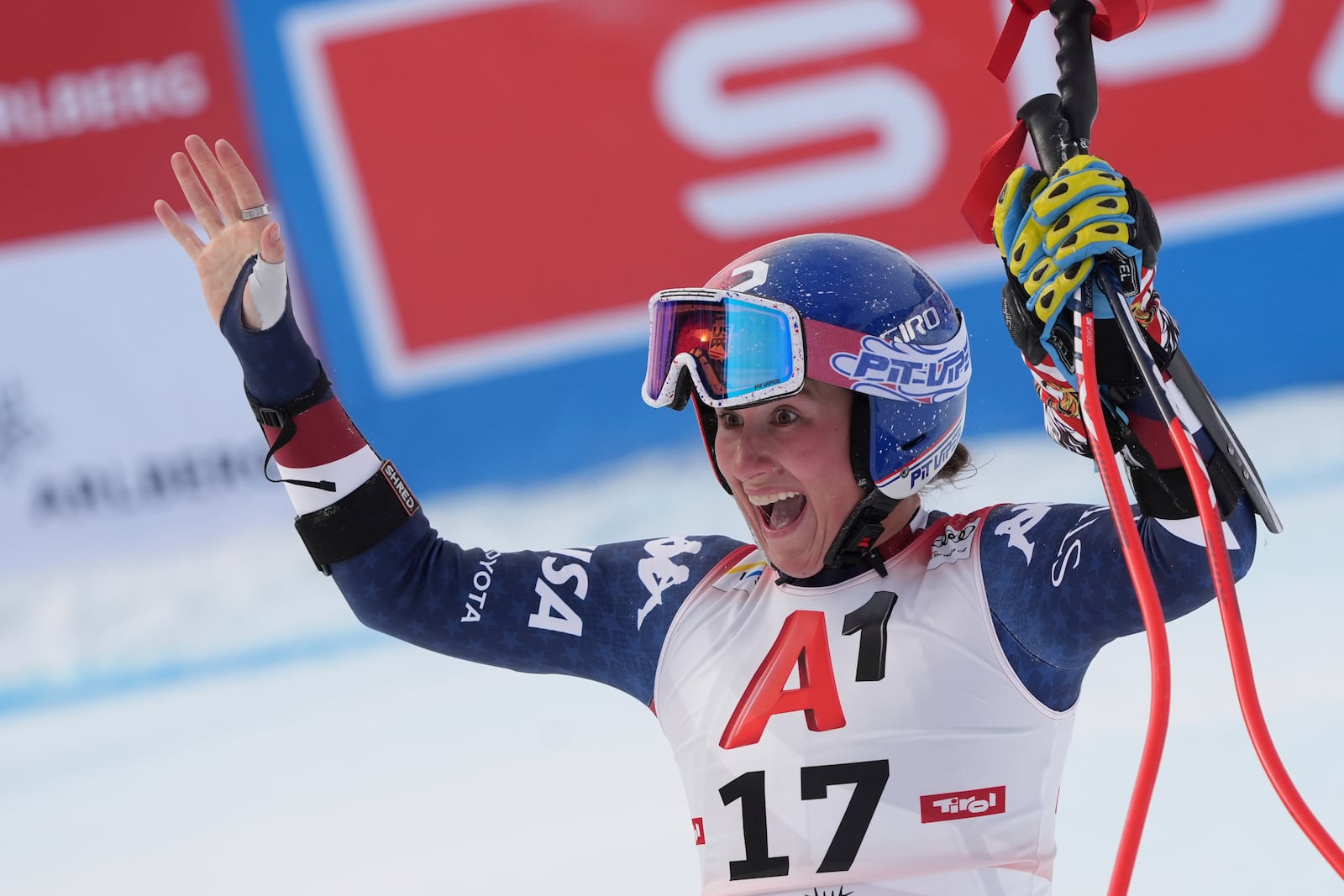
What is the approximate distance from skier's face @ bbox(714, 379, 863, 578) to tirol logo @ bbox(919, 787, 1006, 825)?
0.42 m

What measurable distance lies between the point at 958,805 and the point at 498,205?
13.6 feet

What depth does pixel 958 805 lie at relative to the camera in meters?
2.31

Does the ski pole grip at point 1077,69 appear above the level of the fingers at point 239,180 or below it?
below

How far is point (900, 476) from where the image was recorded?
8.25 feet

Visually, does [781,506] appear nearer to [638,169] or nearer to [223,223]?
[223,223]

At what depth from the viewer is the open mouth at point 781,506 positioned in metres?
2.52

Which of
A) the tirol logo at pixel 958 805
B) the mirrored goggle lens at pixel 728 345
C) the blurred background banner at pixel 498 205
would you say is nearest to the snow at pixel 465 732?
the blurred background banner at pixel 498 205

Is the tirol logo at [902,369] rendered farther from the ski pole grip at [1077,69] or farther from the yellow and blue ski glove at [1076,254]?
the ski pole grip at [1077,69]

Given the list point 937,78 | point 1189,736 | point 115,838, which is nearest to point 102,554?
point 115,838

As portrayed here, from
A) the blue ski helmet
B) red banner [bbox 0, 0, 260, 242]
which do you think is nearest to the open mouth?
the blue ski helmet

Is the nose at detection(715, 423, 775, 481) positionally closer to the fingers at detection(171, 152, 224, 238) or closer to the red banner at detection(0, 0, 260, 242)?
the fingers at detection(171, 152, 224, 238)

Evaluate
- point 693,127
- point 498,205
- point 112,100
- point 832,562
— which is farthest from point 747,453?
point 112,100

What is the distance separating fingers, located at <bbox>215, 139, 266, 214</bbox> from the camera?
8.72 feet

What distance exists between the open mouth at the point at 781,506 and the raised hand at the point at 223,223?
87 cm
